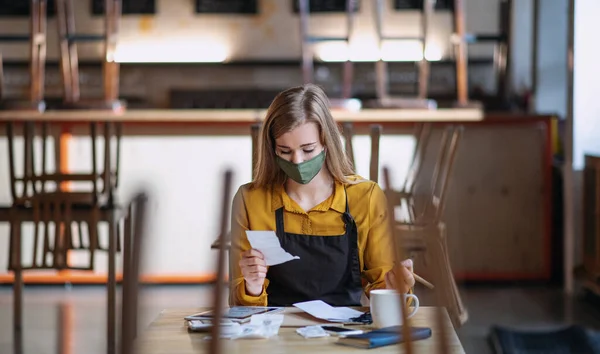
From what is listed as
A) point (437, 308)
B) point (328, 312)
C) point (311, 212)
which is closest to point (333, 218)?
point (311, 212)

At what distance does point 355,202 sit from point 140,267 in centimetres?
159

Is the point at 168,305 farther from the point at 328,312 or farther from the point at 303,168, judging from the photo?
the point at 328,312

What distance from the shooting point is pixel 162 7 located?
8172mm

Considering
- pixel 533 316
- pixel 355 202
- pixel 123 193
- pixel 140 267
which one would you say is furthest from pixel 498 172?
pixel 140 267

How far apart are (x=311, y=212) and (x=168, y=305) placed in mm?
2638

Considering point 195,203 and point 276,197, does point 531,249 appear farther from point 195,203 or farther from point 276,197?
point 276,197

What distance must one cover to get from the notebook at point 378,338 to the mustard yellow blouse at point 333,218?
539 millimetres

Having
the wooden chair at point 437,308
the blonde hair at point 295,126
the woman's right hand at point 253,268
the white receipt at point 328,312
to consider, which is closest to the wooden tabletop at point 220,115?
the blonde hair at point 295,126

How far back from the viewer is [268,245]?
1.93m

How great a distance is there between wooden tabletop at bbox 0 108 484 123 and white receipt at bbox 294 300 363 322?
9.42 feet

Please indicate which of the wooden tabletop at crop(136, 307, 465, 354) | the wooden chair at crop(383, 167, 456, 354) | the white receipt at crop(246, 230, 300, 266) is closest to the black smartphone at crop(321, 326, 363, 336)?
the wooden tabletop at crop(136, 307, 465, 354)

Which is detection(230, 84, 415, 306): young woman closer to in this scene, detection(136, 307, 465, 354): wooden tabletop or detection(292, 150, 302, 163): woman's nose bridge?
detection(292, 150, 302, 163): woman's nose bridge

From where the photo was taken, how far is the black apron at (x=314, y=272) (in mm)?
2170

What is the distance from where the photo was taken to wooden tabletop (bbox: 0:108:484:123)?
4.72m
